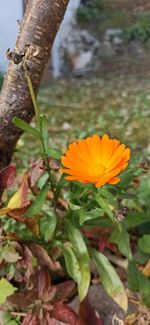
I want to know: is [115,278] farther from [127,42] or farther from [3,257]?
[127,42]

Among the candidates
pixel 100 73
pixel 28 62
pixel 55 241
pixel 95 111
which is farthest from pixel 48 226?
pixel 100 73

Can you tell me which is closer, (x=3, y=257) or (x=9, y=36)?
(x=3, y=257)

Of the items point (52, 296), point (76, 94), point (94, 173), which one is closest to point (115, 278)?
point (52, 296)

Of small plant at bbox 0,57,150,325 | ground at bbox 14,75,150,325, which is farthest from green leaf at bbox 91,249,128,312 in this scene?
ground at bbox 14,75,150,325

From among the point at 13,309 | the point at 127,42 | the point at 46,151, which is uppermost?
the point at 127,42

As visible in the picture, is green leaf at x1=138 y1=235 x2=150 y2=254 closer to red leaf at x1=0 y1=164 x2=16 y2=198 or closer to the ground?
red leaf at x1=0 y1=164 x2=16 y2=198

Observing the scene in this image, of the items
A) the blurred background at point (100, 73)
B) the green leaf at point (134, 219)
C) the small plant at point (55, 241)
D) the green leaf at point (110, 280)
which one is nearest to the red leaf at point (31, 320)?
the small plant at point (55, 241)
